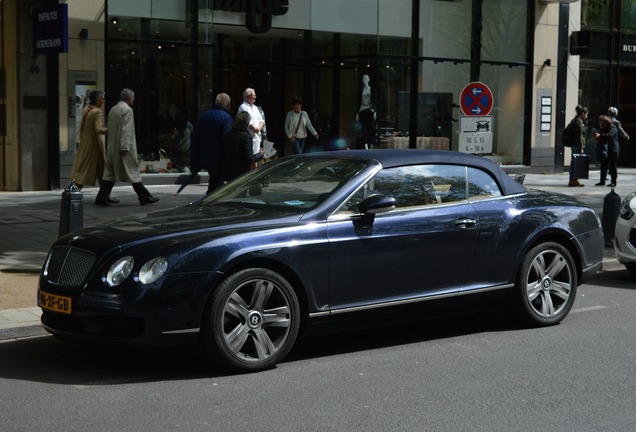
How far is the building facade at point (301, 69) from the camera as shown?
1856 centimetres

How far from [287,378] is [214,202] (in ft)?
5.88

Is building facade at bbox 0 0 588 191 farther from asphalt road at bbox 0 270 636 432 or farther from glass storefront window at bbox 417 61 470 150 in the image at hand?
asphalt road at bbox 0 270 636 432

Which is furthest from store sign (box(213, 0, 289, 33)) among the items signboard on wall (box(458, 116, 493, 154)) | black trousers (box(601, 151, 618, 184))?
signboard on wall (box(458, 116, 493, 154))

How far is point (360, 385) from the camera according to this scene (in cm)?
645

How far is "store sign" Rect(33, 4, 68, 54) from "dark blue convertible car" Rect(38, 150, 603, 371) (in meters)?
10.1

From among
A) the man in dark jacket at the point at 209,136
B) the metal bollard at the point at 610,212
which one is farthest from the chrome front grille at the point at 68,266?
the metal bollard at the point at 610,212

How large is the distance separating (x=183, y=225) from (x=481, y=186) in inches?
101

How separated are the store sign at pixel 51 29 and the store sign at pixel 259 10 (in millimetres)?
4799

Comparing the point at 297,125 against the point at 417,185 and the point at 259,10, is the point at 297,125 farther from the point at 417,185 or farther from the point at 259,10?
the point at 417,185

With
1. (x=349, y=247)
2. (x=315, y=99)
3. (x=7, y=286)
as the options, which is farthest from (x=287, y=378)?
(x=315, y=99)

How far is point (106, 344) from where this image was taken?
21.3 feet

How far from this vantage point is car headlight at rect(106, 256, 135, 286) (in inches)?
253

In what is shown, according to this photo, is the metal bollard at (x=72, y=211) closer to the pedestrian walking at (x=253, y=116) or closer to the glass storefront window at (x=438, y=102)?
the pedestrian walking at (x=253, y=116)

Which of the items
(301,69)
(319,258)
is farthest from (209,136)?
(301,69)
